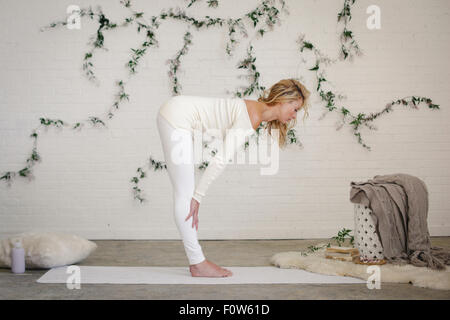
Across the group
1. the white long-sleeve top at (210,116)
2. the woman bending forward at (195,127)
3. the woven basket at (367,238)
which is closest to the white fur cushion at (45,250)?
the woman bending forward at (195,127)

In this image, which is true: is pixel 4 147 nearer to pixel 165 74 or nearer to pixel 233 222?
pixel 165 74

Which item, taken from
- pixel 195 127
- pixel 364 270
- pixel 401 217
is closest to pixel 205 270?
pixel 195 127

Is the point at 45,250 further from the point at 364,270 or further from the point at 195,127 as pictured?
the point at 364,270

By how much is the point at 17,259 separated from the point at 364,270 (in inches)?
87.2

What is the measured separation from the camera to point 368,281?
10.4 feet

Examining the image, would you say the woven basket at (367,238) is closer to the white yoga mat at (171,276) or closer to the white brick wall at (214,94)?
the white yoga mat at (171,276)

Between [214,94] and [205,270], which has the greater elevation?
[214,94]

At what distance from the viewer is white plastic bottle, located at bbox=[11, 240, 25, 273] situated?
3.37 meters

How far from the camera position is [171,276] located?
10.9 feet

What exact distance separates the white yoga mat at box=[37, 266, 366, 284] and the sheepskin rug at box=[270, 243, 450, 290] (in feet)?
0.24

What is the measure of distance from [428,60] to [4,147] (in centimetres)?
417

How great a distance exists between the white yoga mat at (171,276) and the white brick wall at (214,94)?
1.51 meters

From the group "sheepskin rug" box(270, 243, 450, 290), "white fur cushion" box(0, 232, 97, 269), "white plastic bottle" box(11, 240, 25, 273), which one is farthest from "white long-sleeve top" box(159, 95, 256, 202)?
"white plastic bottle" box(11, 240, 25, 273)
